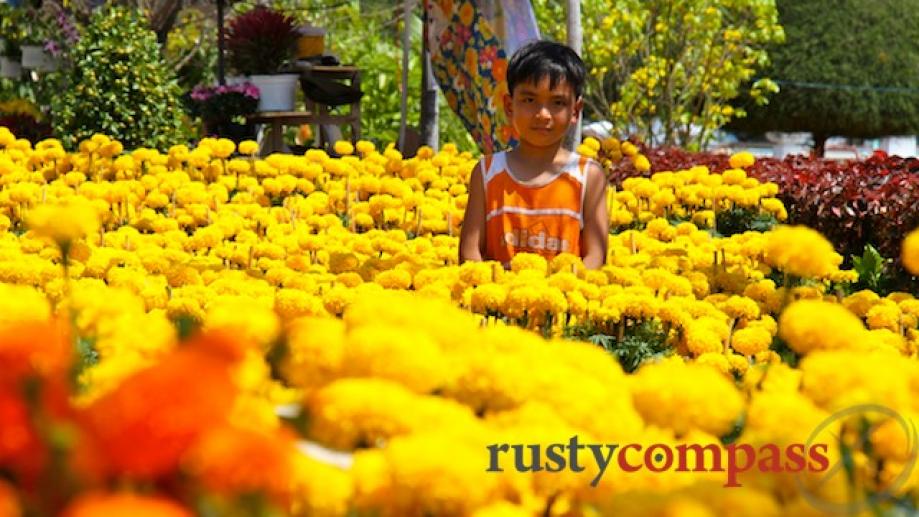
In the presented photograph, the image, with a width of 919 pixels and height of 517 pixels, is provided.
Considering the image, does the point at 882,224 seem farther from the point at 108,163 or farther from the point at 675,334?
the point at 108,163

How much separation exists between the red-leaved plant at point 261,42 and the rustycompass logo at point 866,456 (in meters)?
11.3

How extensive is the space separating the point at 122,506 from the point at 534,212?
11.6 feet

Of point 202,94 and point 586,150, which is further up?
point 202,94

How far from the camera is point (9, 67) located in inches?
725

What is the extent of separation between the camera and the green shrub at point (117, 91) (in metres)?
10.0

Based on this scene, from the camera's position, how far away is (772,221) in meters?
6.66

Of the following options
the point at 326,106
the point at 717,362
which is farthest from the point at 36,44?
the point at 717,362

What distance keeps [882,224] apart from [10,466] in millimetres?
5708

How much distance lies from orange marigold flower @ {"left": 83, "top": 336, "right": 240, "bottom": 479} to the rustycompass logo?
489 millimetres

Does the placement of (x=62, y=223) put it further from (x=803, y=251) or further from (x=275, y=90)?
(x=275, y=90)

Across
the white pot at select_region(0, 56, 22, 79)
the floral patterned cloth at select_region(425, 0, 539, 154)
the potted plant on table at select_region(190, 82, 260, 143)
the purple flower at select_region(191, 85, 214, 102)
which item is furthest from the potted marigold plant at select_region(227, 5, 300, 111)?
the white pot at select_region(0, 56, 22, 79)

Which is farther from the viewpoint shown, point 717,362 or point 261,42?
point 261,42

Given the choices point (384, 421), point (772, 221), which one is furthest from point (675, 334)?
point (772, 221)

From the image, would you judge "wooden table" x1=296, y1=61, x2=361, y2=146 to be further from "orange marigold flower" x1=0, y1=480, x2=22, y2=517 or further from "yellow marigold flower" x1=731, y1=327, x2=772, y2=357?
"orange marigold flower" x1=0, y1=480, x2=22, y2=517
